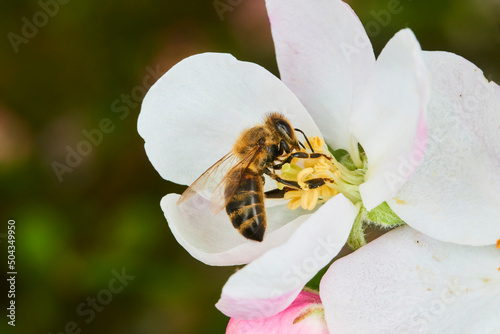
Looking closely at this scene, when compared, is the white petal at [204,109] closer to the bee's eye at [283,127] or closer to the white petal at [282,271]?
the bee's eye at [283,127]

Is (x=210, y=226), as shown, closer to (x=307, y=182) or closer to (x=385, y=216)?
(x=307, y=182)

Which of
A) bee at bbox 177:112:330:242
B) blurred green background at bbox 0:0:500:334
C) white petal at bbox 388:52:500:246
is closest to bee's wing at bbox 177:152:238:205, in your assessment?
bee at bbox 177:112:330:242

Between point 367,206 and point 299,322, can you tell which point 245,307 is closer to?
point 299,322

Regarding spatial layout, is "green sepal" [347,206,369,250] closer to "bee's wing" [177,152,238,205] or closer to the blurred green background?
"bee's wing" [177,152,238,205]

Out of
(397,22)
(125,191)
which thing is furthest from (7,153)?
(397,22)

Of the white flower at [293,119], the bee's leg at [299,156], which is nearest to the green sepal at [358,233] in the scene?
the white flower at [293,119]

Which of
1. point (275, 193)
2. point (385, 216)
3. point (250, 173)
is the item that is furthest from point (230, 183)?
point (385, 216)

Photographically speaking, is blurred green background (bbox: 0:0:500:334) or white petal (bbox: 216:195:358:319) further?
blurred green background (bbox: 0:0:500:334)
